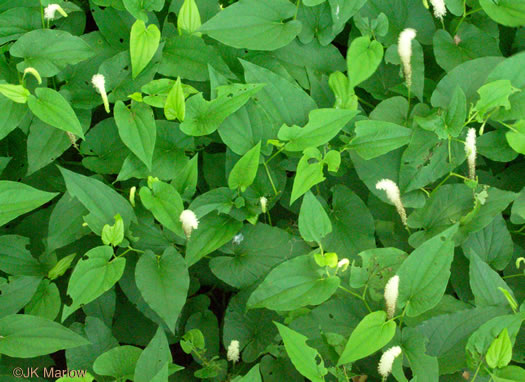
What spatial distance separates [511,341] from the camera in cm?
137

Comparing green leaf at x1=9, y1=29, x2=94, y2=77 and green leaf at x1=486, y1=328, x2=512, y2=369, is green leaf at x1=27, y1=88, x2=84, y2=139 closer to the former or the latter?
green leaf at x1=9, y1=29, x2=94, y2=77

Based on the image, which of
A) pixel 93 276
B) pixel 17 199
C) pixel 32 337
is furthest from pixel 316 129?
pixel 32 337

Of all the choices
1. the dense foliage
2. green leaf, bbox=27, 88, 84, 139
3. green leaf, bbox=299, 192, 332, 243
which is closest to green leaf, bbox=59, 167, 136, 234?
the dense foliage

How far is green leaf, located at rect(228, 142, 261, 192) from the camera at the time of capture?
61.4 inches

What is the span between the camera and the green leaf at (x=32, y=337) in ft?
4.74

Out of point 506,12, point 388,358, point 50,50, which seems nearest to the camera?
point 388,358

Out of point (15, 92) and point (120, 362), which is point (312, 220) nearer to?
point (120, 362)

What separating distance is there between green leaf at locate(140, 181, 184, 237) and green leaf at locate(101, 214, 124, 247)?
0.30 feet

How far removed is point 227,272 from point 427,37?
104cm

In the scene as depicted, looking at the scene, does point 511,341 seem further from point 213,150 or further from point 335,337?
point 213,150

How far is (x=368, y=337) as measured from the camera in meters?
1.38

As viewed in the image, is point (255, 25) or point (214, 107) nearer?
point (214, 107)

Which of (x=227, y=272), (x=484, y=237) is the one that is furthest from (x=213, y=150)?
(x=484, y=237)

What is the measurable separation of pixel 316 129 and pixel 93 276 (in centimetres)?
72
